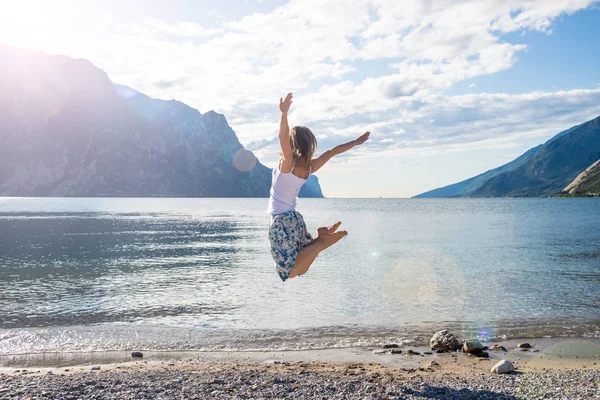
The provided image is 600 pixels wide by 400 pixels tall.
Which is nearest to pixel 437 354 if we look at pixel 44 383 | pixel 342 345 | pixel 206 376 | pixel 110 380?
pixel 342 345

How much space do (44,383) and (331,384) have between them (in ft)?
20.1

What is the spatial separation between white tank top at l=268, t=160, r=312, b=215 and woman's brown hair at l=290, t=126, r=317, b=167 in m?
0.27

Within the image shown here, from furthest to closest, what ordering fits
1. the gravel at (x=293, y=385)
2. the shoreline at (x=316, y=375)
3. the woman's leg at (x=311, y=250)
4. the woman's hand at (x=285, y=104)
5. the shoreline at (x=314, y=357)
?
the shoreline at (x=314, y=357) < the shoreline at (x=316, y=375) < the gravel at (x=293, y=385) < the woman's leg at (x=311, y=250) < the woman's hand at (x=285, y=104)

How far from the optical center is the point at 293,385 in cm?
988

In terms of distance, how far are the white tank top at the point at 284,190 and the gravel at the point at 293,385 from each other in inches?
144

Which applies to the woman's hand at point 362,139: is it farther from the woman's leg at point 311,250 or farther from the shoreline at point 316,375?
the shoreline at point 316,375

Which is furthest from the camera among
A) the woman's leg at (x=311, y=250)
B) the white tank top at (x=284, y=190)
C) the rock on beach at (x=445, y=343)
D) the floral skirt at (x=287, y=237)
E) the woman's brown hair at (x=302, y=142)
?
the rock on beach at (x=445, y=343)

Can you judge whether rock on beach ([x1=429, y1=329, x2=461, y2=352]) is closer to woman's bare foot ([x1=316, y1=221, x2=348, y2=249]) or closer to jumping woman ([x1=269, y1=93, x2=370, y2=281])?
jumping woman ([x1=269, y1=93, x2=370, y2=281])

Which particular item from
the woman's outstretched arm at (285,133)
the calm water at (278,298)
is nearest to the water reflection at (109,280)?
the calm water at (278,298)

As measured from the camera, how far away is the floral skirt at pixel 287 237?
349 inches

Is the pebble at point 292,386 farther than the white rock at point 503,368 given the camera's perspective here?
No

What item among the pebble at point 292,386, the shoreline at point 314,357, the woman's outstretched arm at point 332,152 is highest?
the woman's outstretched arm at point 332,152

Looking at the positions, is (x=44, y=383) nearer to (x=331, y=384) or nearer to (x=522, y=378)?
(x=331, y=384)

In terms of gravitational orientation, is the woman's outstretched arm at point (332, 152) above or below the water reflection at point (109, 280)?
above
